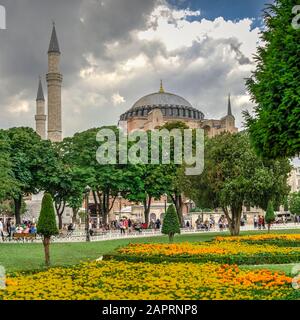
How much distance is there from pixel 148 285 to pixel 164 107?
78089 mm

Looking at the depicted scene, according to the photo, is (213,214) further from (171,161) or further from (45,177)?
(45,177)

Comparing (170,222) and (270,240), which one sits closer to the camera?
(270,240)

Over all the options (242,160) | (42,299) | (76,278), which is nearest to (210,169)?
(242,160)

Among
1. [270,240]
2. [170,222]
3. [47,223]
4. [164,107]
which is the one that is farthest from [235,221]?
[164,107]

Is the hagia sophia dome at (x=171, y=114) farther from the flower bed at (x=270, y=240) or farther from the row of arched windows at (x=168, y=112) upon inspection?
the flower bed at (x=270, y=240)

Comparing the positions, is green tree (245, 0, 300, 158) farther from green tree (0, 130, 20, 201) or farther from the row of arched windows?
the row of arched windows

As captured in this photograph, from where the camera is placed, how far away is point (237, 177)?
30.5 meters

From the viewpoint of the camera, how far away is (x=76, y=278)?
1141cm

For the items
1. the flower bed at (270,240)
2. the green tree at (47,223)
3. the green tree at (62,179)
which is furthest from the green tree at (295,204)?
the green tree at (47,223)

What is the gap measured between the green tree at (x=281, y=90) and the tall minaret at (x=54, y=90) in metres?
45.2

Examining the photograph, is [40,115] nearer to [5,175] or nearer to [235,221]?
[5,175]

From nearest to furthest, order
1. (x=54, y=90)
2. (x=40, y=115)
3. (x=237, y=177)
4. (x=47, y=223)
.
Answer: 1. (x=47, y=223)
2. (x=237, y=177)
3. (x=54, y=90)
4. (x=40, y=115)

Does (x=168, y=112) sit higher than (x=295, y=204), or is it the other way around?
(x=168, y=112)

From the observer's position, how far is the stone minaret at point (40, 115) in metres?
68.3
